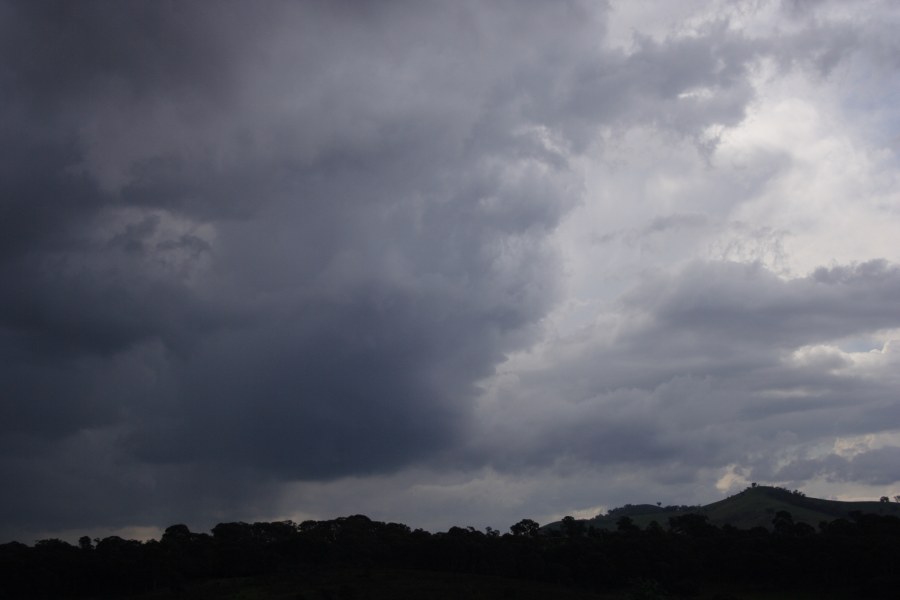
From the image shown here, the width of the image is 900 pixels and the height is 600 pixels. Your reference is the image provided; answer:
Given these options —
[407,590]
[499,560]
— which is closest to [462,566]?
[499,560]

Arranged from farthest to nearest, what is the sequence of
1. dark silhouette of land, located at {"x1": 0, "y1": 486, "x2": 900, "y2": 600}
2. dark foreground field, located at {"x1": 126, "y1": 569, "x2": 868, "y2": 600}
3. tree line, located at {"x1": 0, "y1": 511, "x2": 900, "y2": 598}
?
tree line, located at {"x1": 0, "y1": 511, "x2": 900, "y2": 598} < dark silhouette of land, located at {"x1": 0, "y1": 486, "x2": 900, "y2": 600} < dark foreground field, located at {"x1": 126, "y1": 569, "x2": 868, "y2": 600}

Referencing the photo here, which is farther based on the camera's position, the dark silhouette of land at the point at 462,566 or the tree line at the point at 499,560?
the tree line at the point at 499,560

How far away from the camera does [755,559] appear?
16262 cm

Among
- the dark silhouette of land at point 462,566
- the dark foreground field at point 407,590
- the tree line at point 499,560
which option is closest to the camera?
the dark foreground field at point 407,590

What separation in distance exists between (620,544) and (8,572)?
120577 millimetres

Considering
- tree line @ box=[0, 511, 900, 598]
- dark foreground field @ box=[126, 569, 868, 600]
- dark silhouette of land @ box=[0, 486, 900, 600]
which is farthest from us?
tree line @ box=[0, 511, 900, 598]

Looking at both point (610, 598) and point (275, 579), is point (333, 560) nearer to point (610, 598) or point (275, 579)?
point (275, 579)

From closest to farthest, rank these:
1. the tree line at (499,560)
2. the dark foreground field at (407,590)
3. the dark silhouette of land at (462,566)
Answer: the dark foreground field at (407,590), the dark silhouette of land at (462,566), the tree line at (499,560)

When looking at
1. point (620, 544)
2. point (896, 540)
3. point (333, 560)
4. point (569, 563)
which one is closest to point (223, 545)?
point (333, 560)

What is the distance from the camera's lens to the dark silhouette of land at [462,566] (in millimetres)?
140625

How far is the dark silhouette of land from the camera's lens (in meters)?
141

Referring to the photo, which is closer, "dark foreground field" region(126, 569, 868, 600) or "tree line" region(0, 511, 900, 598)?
"dark foreground field" region(126, 569, 868, 600)

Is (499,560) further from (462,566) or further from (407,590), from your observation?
(407,590)

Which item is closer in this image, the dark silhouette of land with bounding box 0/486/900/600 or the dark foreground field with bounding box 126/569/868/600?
the dark foreground field with bounding box 126/569/868/600
